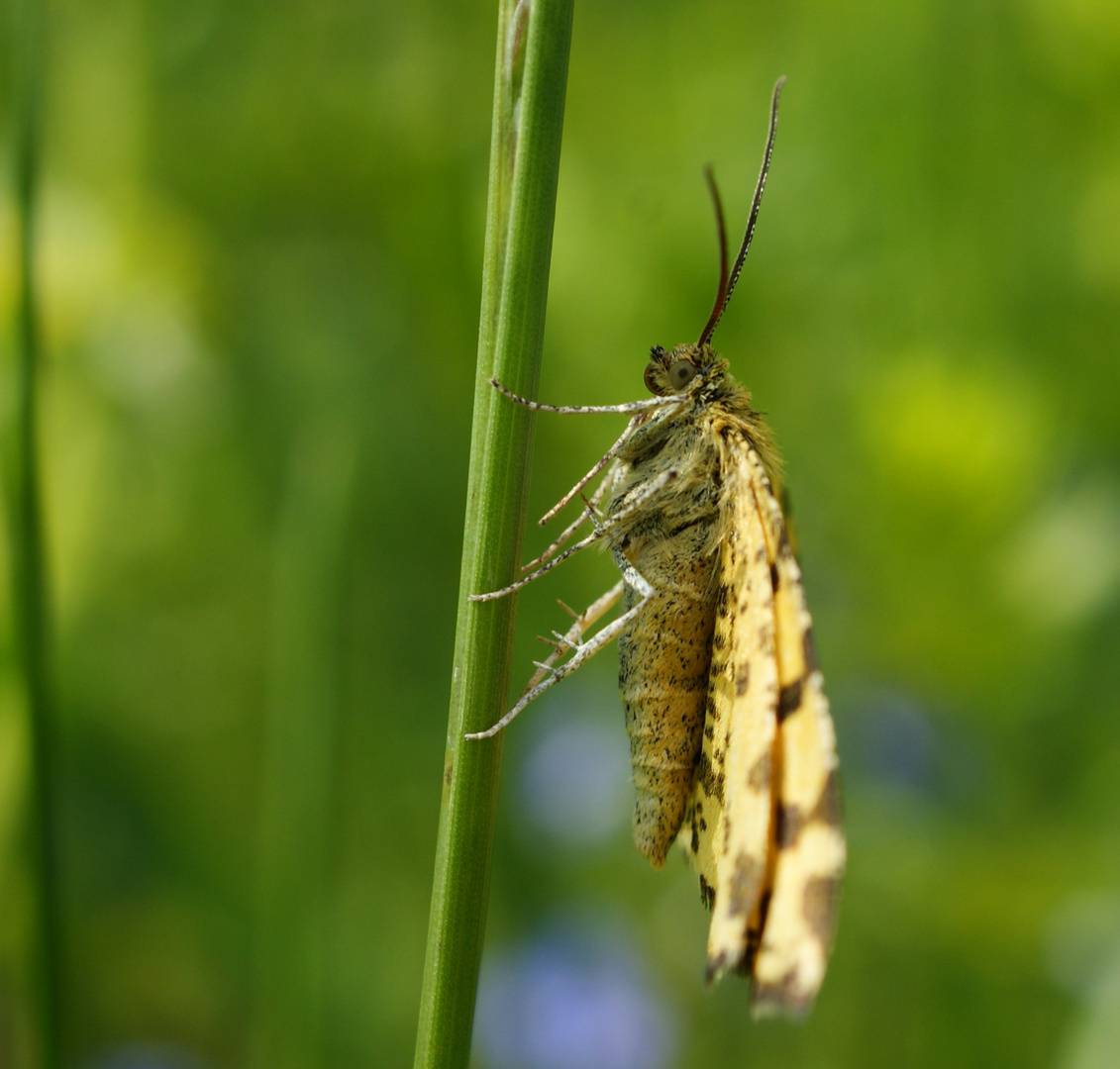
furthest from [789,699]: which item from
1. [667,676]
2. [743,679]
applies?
[667,676]

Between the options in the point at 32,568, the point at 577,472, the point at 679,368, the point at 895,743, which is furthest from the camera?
the point at 577,472

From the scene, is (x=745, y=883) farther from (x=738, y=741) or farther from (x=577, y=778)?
(x=577, y=778)

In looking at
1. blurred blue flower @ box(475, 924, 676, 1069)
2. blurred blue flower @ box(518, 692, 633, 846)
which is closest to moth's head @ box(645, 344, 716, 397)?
blurred blue flower @ box(518, 692, 633, 846)

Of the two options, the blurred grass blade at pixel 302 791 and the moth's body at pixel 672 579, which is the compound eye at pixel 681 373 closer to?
the moth's body at pixel 672 579

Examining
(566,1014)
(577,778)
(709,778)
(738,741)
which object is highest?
(738,741)

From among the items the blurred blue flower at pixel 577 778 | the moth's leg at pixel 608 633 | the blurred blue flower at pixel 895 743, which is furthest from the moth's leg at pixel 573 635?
the blurred blue flower at pixel 895 743

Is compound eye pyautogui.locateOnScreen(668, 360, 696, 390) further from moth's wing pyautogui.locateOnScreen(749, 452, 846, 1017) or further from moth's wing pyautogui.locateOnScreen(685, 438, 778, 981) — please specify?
moth's wing pyautogui.locateOnScreen(749, 452, 846, 1017)
